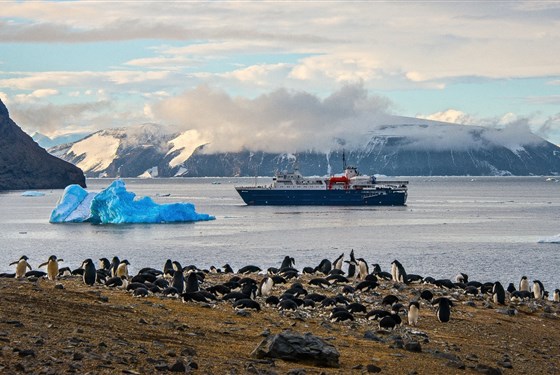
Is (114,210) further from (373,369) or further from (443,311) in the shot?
(373,369)

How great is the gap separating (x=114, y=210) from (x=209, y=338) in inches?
2552

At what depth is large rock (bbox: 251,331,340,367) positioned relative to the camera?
1321cm

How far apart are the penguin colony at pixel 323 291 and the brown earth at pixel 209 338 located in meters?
0.35

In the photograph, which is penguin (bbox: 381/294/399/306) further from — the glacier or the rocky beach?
the glacier

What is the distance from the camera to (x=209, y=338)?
14750mm

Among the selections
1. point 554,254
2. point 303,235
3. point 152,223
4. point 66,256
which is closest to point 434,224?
point 303,235

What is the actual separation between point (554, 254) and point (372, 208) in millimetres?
64931

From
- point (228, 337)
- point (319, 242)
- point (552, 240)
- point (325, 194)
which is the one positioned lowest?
point (319, 242)

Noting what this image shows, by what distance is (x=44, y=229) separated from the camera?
7250cm

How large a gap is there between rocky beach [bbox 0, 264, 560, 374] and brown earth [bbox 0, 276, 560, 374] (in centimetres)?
2

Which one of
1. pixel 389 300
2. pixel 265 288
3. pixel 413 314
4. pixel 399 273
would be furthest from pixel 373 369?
pixel 399 273

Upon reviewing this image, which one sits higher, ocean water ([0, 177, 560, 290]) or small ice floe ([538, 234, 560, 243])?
small ice floe ([538, 234, 560, 243])

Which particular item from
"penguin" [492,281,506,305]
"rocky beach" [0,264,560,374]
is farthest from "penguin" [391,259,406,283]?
"rocky beach" [0,264,560,374]

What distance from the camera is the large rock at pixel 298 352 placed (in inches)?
520
